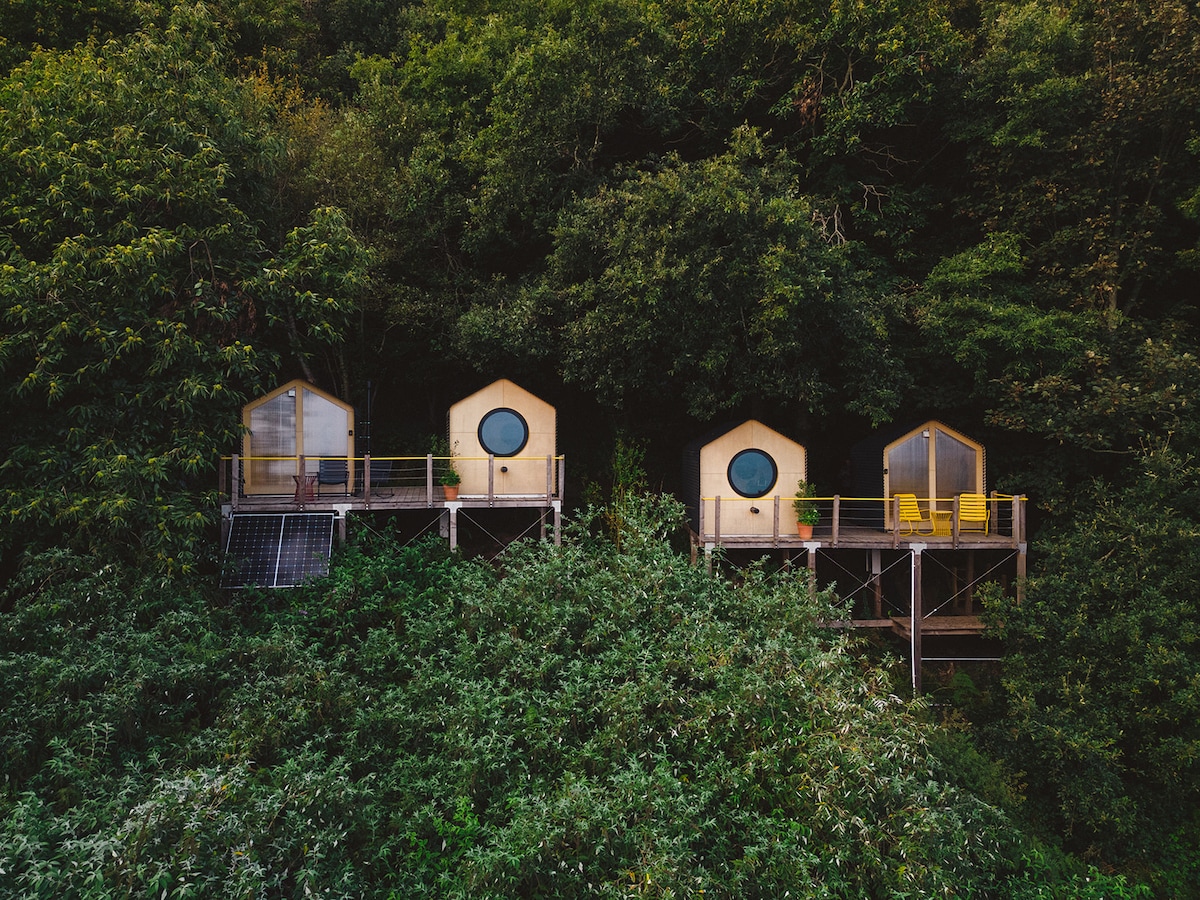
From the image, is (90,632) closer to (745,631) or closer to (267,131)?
(745,631)

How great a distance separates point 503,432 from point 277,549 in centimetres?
445

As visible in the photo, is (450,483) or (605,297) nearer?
(450,483)

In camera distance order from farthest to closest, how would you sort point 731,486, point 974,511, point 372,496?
point 372,496 → point 731,486 → point 974,511

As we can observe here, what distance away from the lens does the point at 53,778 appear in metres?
5.99

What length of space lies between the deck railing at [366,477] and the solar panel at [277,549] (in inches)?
18.2

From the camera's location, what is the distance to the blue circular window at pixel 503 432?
1298 cm

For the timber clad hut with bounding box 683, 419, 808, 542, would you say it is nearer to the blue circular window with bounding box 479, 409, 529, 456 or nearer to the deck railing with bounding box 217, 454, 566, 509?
the deck railing with bounding box 217, 454, 566, 509

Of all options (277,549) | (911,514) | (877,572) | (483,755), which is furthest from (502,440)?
(911,514)

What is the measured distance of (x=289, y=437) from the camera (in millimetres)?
12484

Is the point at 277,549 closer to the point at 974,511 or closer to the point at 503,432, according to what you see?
the point at 503,432

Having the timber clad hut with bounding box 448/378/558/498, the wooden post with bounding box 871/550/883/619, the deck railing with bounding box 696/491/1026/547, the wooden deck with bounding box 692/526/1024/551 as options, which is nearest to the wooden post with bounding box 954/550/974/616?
the deck railing with bounding box 696/491/1026/547

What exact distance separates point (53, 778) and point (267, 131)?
10.5m

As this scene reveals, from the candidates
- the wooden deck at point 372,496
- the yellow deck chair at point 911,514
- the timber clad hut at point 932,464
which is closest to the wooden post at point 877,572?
the yellow deck chair at point 911,514

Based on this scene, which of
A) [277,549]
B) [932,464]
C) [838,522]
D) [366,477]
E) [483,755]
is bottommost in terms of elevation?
[483,755]
